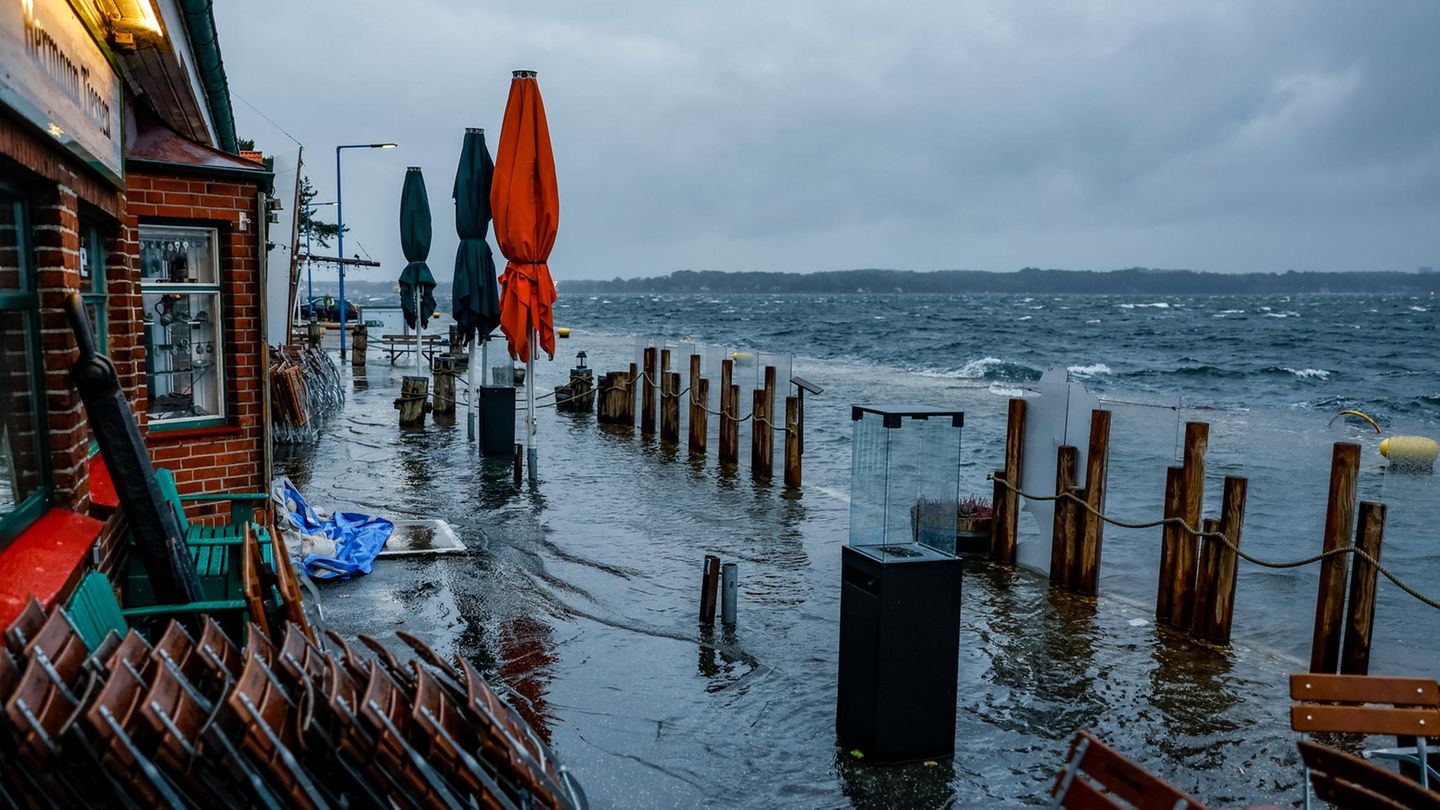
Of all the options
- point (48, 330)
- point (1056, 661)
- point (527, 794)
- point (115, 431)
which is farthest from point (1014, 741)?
point (48, 330)

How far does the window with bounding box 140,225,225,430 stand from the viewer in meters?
8.00

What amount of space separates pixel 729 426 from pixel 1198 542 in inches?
313

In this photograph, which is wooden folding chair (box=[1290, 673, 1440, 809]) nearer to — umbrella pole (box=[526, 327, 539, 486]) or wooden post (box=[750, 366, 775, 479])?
umbrella pole (box=[526, 327, 539, 486])

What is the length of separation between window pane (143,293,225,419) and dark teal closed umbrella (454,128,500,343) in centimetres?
568

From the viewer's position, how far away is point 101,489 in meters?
5.56

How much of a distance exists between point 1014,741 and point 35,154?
528cm

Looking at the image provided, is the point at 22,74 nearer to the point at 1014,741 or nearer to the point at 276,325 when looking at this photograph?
the point at 1014,741

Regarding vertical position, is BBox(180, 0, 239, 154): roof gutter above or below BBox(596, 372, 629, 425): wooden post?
above

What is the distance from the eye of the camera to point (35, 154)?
4.15 meters

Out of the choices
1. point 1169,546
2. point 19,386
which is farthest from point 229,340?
point 1169,546

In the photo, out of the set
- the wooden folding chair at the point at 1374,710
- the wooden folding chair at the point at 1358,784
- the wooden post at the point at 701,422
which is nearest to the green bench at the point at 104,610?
the wooden folding chair at the point at 1358,784

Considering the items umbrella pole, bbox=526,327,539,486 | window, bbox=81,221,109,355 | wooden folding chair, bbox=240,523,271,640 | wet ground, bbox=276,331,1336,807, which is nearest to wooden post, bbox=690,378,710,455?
wet ground, bbox=276,331,1336,807

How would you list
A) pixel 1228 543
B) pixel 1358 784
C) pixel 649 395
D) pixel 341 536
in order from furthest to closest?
pixel 649 395 < pixel 341 536 < pixel 1228 543 < pixel 1358 784

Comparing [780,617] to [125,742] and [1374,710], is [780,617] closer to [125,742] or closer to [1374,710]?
[1374,710]
